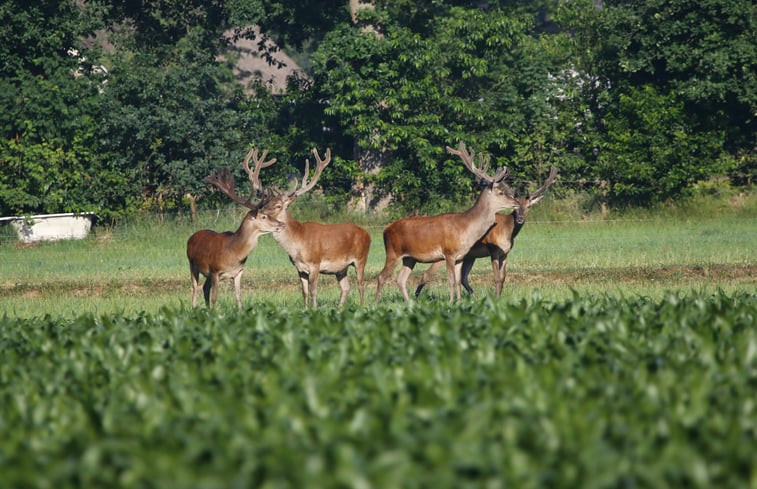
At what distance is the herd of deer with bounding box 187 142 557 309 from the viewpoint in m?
16.1

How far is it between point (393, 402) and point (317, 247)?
9958 millimetres

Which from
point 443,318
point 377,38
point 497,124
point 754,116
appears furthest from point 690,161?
point 443,318

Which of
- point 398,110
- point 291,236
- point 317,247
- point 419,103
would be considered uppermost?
point 419,103

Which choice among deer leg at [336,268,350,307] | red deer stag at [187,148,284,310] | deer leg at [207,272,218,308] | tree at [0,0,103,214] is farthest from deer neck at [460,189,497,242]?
tree at [0,0,103,214]

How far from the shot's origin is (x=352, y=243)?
1706 cm

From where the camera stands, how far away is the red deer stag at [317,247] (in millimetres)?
16578

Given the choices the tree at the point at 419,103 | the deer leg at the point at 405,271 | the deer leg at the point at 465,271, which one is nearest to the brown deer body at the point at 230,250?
the deer leg at the point at 405,271

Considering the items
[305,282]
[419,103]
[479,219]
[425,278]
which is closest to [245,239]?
[305,282]

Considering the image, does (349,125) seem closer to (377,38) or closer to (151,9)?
(377,38)

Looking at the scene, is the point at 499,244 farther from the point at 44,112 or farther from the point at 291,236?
the point at 44,112

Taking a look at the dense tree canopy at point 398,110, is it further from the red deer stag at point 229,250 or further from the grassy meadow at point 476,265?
the red deer stag at point 229,250

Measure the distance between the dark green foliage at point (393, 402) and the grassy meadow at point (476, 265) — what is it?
13.5 ft

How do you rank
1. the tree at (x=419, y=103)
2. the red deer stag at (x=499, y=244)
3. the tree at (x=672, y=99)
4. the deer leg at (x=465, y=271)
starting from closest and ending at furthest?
the red deer stag at (x=499, y=244), the deer leg at (x=465, y=271), the tree at (x=672, y=99), the tree at (x=419, y=103)

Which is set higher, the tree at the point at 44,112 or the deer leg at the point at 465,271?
the tree at the point at 44,112
